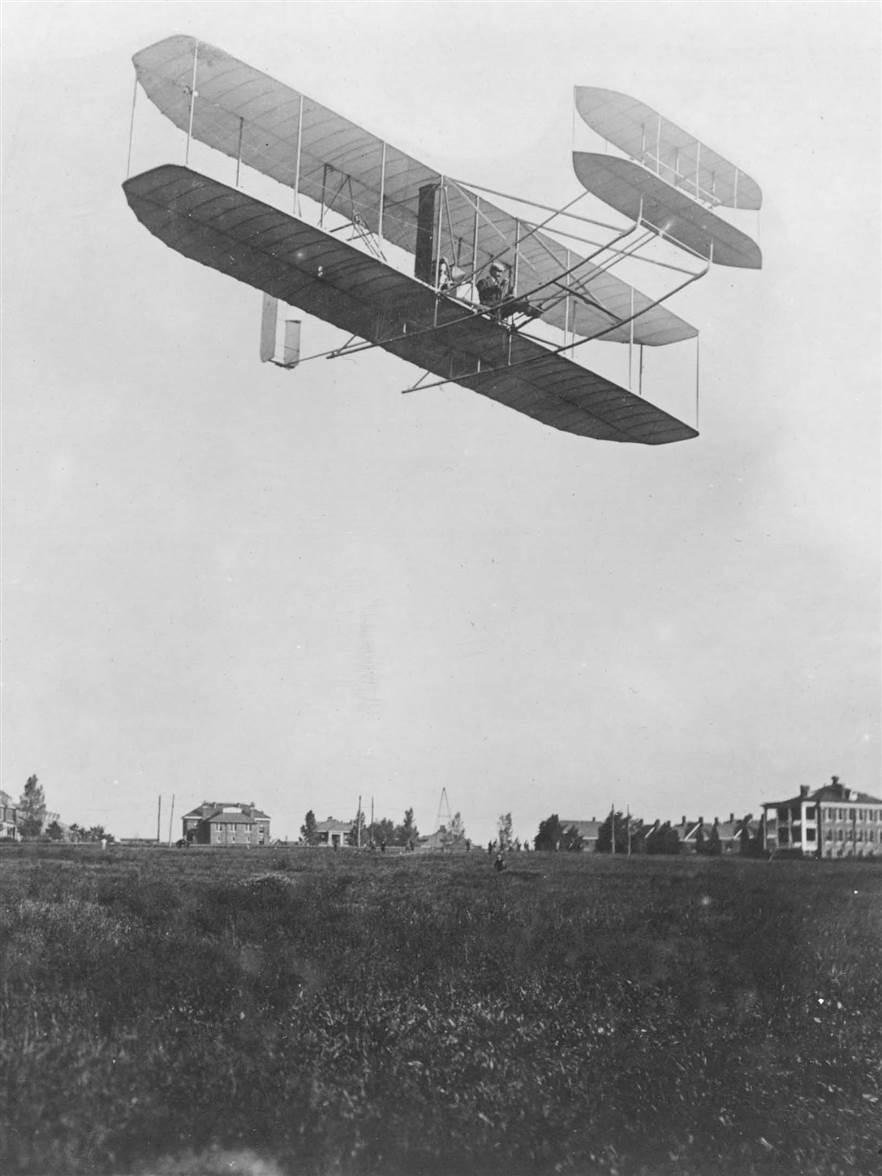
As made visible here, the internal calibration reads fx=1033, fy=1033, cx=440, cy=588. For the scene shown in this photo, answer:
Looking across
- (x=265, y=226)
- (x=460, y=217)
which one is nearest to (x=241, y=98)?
(x=265, y=226)

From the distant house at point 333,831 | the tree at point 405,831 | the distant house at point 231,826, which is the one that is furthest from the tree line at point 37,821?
the tree at point 405,831

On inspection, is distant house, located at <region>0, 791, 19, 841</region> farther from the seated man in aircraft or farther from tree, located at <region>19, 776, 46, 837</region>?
the seated man in aircraft

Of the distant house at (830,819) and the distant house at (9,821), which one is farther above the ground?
the distant house at (830,819)

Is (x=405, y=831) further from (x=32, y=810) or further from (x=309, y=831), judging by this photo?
(x=32, y=810)

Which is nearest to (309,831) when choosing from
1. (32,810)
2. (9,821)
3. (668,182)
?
(32,810)

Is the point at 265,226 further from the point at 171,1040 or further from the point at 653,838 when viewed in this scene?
the point at 653,838

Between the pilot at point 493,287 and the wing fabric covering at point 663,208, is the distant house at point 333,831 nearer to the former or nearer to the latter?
the pilot at point 493,287
